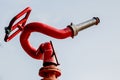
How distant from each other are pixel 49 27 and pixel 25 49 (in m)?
0.81

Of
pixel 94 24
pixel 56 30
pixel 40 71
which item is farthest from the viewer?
pixel 94 24

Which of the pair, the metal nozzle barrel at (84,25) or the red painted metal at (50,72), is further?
the metal nozzle barrel at (84,25)

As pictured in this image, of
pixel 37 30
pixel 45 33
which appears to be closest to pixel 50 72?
pixel 45 33

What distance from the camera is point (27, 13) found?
20.6 feet

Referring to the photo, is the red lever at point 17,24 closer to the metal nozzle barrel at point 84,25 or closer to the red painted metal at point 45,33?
the red painted metal at point 45,33

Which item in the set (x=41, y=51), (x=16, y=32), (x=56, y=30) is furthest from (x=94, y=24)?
(x=16, y=32)

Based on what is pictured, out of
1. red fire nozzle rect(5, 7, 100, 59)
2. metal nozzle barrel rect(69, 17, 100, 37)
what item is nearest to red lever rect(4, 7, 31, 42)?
red fire nozzle rect(5, 7, 100, 59)

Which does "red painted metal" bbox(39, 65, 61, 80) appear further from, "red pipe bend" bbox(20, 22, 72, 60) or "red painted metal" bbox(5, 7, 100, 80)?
"red pipe bend" bbox(20, 22, 72, 60)

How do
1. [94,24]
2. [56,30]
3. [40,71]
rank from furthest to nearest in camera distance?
[94,24], [56,30], [40,71]

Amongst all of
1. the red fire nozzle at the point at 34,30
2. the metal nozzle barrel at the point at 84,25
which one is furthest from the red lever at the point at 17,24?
the metal nozzle barrel at the point at 84,25

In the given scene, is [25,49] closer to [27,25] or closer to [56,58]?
[27,25]

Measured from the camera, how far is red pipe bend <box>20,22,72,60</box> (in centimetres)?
573

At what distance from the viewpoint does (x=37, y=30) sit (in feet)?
19.1

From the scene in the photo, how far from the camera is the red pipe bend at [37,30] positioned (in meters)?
5.73
